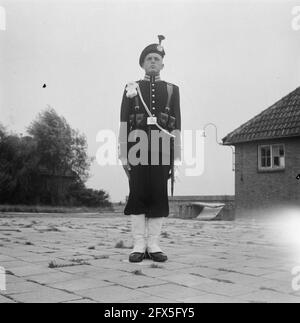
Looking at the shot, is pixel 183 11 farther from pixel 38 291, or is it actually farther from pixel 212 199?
pixel 212 199

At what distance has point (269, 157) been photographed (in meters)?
18.0

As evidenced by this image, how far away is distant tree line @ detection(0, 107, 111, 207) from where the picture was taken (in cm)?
3158

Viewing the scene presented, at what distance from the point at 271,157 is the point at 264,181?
95 centimetres

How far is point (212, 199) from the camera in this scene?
22.8 meters

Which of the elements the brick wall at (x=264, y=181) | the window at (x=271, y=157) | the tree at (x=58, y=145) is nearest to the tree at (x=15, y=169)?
the tree at (x=58, y=145)

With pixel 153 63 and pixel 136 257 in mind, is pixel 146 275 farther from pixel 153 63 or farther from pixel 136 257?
pixel 153 63

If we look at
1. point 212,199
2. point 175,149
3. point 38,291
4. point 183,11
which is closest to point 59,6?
point 183,11

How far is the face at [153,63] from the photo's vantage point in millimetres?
4842

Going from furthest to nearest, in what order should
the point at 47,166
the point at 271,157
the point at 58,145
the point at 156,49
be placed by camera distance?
1. the point at 58,145
2. the point at 47,166
3. the point at 271,157
4. the point at 156,49

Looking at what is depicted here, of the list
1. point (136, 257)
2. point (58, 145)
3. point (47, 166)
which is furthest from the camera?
point (58, 145)

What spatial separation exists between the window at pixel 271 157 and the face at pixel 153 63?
13.4m

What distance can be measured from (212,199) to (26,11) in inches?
744

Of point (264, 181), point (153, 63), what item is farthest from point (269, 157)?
point (153, 63)

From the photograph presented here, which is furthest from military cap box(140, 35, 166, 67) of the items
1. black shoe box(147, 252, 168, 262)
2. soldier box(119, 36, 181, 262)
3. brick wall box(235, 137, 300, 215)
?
brick wall box(235, 137, 300, 215)
